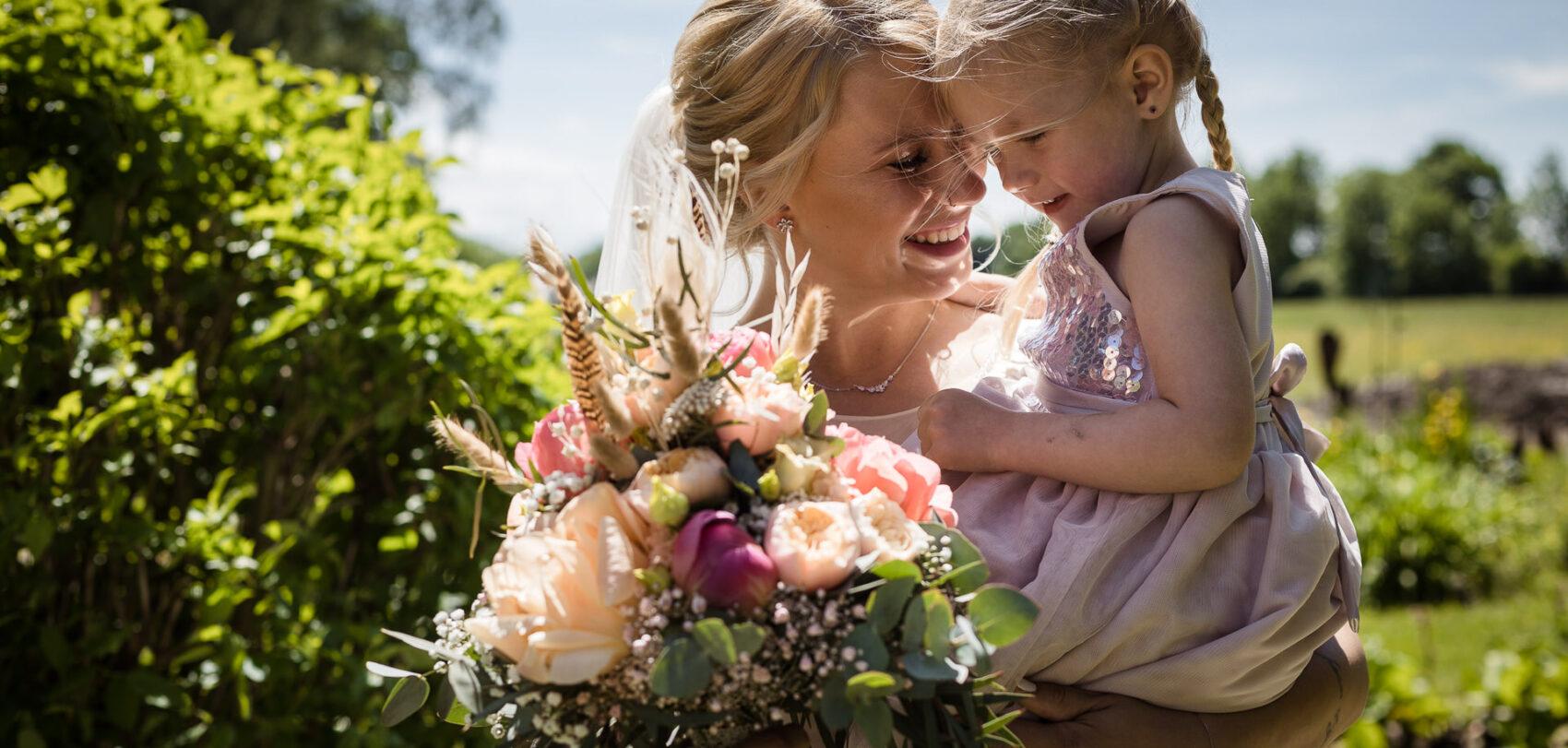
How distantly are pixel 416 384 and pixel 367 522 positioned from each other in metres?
0.51

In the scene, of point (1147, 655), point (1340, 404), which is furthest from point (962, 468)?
point (1340, 404)

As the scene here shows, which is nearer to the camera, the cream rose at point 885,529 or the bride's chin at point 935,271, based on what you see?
the cream rose at point 885,529

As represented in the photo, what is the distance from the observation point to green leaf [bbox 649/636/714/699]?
1.13m

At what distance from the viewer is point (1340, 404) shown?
11227mm

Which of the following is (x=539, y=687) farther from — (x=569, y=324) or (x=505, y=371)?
(x=505, y=371)

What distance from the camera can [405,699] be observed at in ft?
4.60

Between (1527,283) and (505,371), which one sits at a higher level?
(505,371)

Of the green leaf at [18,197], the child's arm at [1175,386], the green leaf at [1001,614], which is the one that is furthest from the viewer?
the green leaf at [18,197]

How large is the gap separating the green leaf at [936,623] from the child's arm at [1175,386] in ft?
1.72

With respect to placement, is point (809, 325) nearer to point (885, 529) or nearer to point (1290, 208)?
point (885, 529)

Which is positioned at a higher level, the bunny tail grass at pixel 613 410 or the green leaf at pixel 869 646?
the bunny tail grass at pixel 613 410

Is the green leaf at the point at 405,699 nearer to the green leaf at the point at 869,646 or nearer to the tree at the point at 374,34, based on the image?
the green leaf at the point at 869,646

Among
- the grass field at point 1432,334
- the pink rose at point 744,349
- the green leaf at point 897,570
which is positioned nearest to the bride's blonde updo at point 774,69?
the pink rose at point 744,349

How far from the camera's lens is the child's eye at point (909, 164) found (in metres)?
2.23
